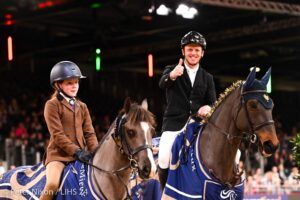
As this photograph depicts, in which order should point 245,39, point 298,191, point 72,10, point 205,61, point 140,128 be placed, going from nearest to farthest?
point 140,128 → point 298,191 → point 72,10 → point 245,39 → point 205,61

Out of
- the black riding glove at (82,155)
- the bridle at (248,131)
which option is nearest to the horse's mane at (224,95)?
the bridle at (248,131)

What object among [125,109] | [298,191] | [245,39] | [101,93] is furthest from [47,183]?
[101,93]

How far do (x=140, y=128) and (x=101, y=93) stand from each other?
959 inches

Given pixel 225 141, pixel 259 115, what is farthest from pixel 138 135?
pixel 259 115

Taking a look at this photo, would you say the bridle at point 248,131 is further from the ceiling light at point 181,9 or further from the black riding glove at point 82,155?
the ceiling light at point 181,9

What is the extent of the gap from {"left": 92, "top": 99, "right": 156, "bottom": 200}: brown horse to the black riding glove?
0.07 m

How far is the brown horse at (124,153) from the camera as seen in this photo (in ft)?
22.1

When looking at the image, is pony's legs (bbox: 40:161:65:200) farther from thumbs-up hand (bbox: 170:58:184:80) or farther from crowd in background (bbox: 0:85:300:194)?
crowd in background (bbox: 0:85:300:194)

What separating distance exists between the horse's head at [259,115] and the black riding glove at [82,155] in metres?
1.55

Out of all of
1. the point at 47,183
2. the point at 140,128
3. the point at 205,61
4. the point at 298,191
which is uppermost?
the point at 205,61

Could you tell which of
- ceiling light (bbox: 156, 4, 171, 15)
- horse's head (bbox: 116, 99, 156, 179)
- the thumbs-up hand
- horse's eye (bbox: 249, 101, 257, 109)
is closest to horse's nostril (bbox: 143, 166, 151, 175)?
horse's head (bbox: 116, 99, 156, 179)

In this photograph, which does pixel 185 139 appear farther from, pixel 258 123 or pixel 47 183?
pixel 47 183

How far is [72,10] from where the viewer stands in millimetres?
22672

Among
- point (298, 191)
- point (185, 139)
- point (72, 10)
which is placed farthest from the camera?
point (72, 10)
